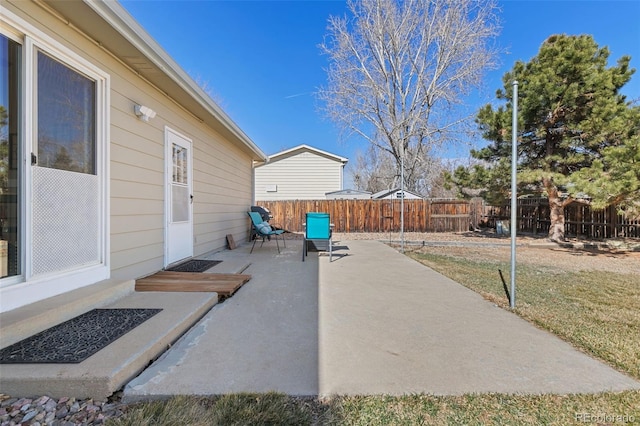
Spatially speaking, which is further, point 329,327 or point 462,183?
point 462,183

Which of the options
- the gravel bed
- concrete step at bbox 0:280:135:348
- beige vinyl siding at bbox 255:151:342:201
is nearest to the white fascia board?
concrete step at bbox 0:280:135:348

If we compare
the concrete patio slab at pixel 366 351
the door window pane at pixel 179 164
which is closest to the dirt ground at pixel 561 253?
the concrete patio slab at pixel 366 351

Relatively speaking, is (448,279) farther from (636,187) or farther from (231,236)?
(636,187)

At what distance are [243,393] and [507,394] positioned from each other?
58.1 inches

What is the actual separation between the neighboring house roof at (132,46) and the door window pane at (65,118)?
1.39ft

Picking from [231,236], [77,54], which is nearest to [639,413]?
[77,54]

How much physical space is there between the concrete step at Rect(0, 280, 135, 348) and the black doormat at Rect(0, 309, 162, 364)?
44 millimetres

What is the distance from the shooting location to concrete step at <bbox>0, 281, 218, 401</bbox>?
5.25ft

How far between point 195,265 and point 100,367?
10.3ft

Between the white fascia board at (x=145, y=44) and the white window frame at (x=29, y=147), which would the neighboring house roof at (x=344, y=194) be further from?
the white window frame at (x=29, y=147)

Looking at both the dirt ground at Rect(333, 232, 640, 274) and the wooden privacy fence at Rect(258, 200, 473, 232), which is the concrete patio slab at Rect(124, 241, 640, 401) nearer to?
the dirt ground at Rect(333, 232, 640, 274)

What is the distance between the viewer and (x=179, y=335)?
2.39 metres

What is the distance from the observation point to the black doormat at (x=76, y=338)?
1784 mm

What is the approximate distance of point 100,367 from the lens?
66.4 inches
